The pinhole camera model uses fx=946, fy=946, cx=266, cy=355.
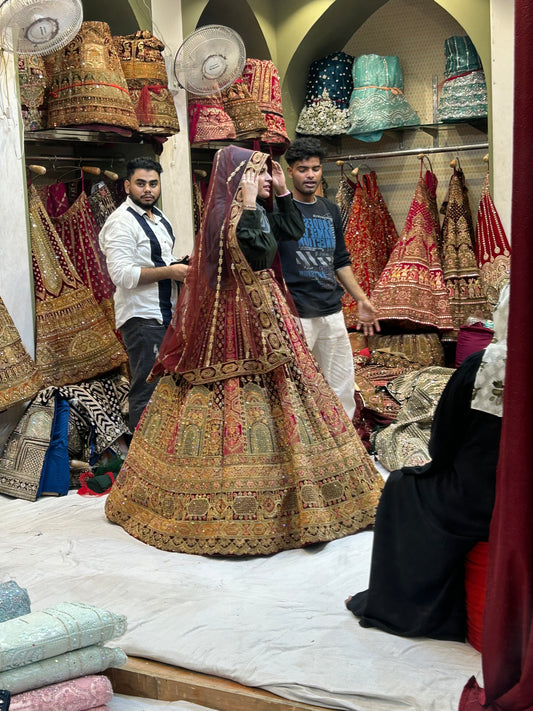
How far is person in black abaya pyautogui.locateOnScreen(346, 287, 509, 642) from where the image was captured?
256 centimetres

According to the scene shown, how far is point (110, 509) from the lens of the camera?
4.06 metres

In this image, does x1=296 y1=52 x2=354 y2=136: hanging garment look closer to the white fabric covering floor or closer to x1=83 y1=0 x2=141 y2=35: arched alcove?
x1=83 y1=0 x2=141 y2=35: arched alcove

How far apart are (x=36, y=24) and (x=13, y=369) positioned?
66.4 inches

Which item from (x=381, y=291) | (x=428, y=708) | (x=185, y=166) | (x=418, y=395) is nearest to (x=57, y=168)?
(x=185, y=166)

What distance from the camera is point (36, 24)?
456 centimetres

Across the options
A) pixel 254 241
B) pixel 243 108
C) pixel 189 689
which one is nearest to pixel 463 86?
pixel 243 108

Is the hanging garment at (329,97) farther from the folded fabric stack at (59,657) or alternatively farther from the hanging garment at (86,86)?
the folded fabric stack at (59,657)

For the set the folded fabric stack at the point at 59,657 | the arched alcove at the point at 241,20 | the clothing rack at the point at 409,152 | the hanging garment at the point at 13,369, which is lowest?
the folded fabric stack at the point at 59,657

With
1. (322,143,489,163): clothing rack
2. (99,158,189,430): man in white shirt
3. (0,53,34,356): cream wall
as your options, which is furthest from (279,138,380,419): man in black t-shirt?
(322,143,489,163): clothing rack

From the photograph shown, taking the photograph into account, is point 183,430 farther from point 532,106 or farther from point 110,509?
point 532,106

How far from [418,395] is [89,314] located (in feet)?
6.25

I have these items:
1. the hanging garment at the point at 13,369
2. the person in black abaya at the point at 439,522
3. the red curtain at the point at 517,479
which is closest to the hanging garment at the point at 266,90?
the hanging garment at the point at 13,369

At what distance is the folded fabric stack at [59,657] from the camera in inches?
90.4

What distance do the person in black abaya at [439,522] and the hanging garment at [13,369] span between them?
247 cm
